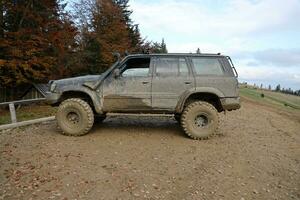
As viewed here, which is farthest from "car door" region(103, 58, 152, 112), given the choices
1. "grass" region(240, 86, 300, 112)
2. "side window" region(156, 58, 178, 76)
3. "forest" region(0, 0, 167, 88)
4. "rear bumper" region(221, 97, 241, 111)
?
"grass" region(240, 86, 300, 112)

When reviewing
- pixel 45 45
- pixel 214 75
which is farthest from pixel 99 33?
pixel 214 75

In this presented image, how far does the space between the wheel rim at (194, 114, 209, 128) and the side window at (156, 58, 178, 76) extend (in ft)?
4.09

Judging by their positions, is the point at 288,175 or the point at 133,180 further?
the point at 288,175

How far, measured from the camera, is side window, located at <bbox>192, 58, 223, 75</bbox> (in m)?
9.62

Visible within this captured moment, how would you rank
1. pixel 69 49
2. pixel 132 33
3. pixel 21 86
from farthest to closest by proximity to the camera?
pixel 132 33
pixel 69 49
pixel 21 86

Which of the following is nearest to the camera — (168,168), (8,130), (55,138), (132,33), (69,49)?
(168,168)

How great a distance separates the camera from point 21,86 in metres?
24.7

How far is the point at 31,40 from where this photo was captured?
21.9 metres

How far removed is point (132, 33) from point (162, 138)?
2837cm

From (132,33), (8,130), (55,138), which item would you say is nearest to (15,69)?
(8,130)

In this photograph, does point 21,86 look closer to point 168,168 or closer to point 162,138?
point 162,138

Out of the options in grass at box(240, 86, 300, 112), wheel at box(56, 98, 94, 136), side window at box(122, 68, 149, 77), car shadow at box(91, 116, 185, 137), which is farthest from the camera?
grass at box(240, 86, 300, 112)

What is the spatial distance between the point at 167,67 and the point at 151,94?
2.75 ft

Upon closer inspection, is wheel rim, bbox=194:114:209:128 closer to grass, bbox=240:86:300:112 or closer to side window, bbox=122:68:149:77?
side window, bbox=122:68:149:77
